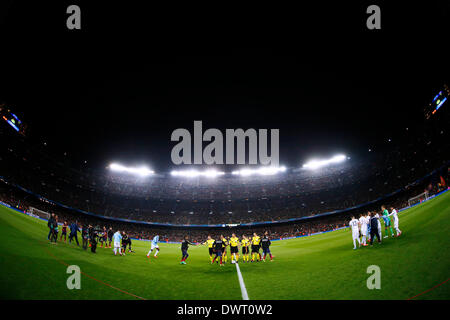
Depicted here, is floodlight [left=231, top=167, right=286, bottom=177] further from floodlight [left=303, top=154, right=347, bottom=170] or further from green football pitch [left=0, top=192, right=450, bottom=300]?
green football pitch [left=0, top=192, right=450, bottom=300]

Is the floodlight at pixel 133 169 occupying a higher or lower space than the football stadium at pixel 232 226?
higher

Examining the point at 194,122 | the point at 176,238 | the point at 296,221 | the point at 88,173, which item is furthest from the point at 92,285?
the point at 88,173

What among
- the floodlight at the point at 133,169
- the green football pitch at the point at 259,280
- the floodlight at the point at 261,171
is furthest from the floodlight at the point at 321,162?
the green football pitch at the point at 259,280

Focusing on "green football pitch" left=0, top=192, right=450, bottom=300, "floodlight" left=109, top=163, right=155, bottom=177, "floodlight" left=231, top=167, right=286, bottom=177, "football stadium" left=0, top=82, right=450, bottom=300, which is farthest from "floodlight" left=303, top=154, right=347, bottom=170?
"green football pitch" left=0, top=192, right=450, bottom=300

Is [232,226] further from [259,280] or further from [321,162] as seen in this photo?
[259,280]

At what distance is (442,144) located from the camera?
108ft

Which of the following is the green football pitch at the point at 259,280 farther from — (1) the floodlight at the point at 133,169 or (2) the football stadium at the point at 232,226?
(1) the floodlight at the point at 133,169

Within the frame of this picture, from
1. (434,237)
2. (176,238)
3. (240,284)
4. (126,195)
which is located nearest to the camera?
(240,284)

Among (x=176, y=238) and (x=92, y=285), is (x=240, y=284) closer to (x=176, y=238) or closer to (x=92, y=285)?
(x=92, y=285)

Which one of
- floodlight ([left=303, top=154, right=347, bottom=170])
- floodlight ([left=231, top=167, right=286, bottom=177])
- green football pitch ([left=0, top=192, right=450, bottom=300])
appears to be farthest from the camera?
floodlight ([left=231, top=167, right=286, bottom=177])

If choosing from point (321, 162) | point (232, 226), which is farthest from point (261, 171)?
point (232, 226)

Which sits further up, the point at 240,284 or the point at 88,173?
the point at 88,173

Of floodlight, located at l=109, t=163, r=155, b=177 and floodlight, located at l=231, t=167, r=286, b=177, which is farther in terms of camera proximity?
floodlight, located at l=231, t=167, r=286, b=177
